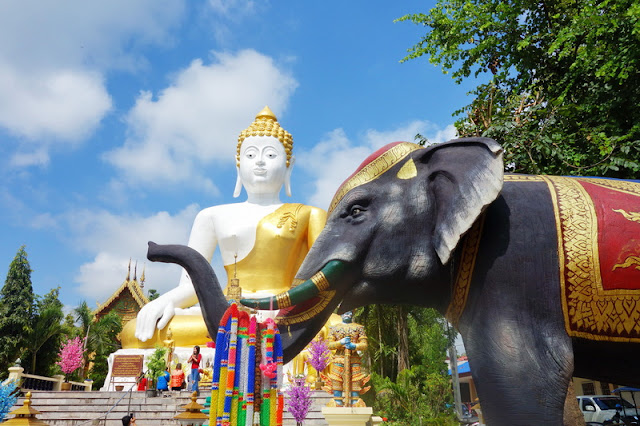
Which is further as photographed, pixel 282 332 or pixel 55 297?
pixel 55 297

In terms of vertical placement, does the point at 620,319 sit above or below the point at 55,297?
below

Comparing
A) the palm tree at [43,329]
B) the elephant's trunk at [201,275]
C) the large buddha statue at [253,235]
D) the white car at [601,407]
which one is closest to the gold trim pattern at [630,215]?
the elephant's trunk at [201,275]

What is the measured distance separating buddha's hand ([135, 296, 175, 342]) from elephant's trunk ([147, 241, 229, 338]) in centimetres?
1150

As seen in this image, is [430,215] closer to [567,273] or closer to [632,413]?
[567,273]

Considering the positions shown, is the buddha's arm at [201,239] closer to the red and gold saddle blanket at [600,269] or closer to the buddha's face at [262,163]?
the buddha's face at [262,163]

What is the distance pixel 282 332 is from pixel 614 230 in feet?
5.68

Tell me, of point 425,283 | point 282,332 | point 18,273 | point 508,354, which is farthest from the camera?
point 18,273

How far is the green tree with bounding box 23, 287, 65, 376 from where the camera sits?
23.4m

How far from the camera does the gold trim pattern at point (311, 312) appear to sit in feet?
9.11

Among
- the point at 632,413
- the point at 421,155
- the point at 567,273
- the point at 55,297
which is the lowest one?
the point at 632,413

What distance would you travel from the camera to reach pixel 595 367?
266cm

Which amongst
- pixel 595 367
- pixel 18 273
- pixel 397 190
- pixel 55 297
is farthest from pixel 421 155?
pixel 55 297

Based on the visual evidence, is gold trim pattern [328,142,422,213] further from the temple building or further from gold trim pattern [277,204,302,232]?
the temple building

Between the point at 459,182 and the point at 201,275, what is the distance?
145 centimetres
